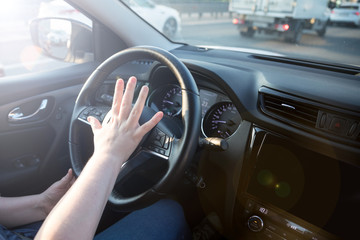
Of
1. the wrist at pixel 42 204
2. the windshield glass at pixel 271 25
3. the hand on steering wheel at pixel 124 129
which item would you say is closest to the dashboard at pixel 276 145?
the hand on steering wheel at pixel 124 129

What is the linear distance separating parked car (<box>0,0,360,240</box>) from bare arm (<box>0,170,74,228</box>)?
25 cm

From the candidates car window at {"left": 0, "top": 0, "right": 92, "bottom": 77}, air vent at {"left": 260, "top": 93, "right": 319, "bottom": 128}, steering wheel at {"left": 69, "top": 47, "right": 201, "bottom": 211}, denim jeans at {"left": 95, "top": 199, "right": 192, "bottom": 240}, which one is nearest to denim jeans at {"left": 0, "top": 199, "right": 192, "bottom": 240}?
denim jeans at {"left": 95, "top": 199, "right": 192, "bottom": 240}

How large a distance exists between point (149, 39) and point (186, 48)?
327 mm

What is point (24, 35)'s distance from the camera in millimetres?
7980

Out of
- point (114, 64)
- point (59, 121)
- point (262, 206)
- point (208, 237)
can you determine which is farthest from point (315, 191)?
point (59, 121)

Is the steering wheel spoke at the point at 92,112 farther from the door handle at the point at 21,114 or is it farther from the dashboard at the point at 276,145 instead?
the door handle at the point at 21,114

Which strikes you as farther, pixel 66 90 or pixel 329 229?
pixel 66 90

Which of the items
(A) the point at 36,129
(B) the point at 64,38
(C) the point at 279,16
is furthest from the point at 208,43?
(C) the point at 279,16

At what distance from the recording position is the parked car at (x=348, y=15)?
15.3 meters

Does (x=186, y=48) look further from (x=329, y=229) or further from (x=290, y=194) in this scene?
(x=329, y=229)

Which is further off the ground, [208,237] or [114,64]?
[114,64]

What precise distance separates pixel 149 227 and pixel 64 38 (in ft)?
6.44

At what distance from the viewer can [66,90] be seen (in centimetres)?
250

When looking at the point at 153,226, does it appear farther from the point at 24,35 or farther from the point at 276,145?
the point at 24,35
